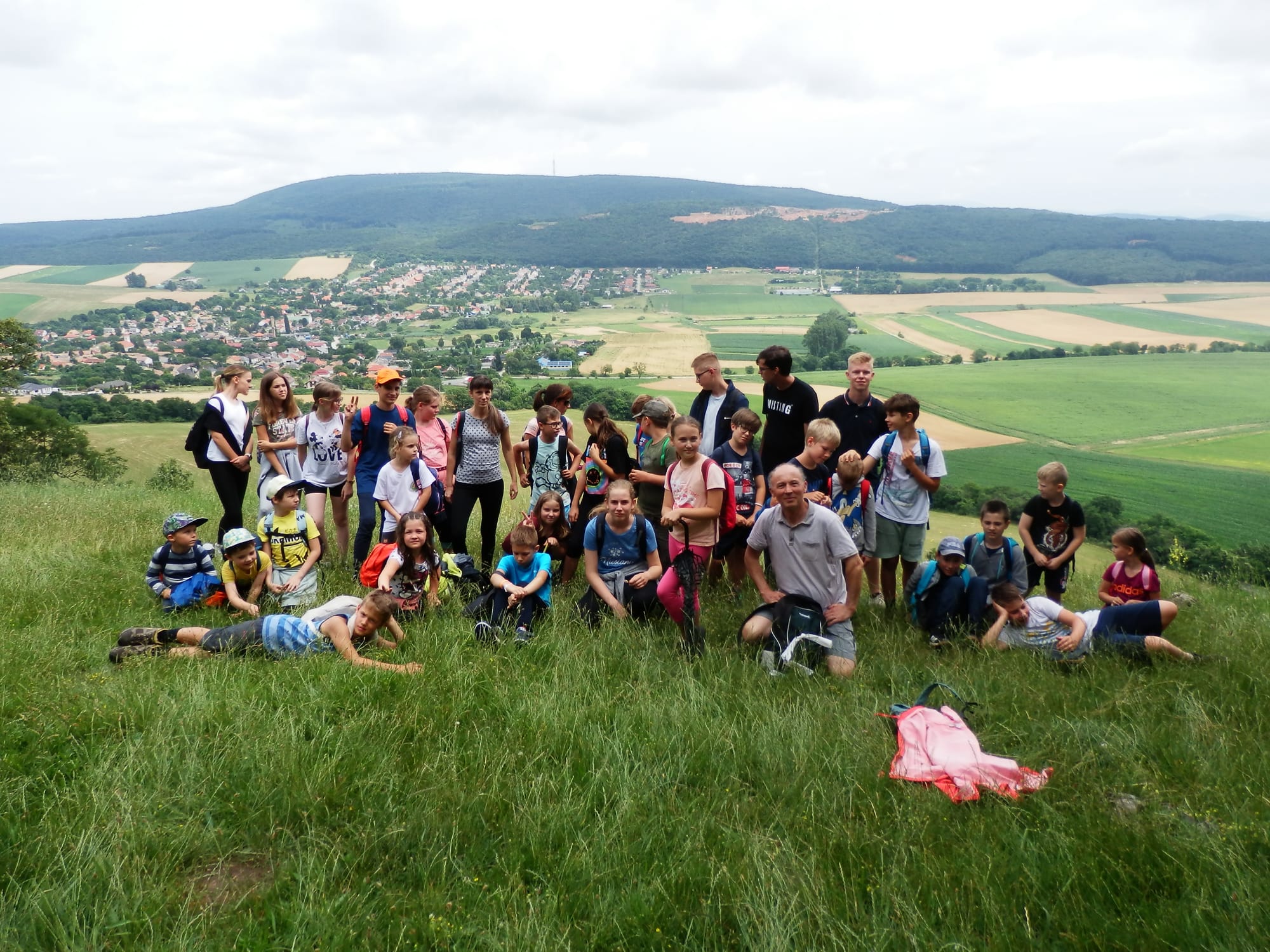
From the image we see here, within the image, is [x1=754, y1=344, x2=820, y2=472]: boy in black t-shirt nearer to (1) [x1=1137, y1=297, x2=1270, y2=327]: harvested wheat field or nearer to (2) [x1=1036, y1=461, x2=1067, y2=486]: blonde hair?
(2) [x1=1036, y1=461, x2=1067, y2=486]: blonde hair

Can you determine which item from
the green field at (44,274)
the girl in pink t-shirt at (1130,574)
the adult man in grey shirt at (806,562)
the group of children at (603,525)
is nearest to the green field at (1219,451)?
the girl in pink t-shirt at (1130,574)

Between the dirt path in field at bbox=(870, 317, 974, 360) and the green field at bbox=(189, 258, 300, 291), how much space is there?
9784 centimetres

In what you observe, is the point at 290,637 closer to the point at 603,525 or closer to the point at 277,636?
the point at 277,636

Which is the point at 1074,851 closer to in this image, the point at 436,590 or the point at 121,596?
the point at 436,590

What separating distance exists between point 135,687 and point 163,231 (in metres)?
229

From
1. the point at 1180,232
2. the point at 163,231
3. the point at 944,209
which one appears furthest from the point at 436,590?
the point at 163,231

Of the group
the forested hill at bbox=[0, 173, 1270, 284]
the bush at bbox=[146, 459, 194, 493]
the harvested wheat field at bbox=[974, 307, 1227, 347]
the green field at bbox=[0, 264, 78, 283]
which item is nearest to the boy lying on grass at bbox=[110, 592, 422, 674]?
the bush at bbox=[146, 459, 194, 493]

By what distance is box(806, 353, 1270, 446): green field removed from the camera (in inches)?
1676

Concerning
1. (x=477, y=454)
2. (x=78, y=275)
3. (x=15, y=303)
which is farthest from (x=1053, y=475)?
(x=78, y=275)

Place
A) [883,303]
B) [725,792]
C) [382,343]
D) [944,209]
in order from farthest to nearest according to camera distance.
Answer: [944,209] → [883,303] → [382,343] → [725,792]

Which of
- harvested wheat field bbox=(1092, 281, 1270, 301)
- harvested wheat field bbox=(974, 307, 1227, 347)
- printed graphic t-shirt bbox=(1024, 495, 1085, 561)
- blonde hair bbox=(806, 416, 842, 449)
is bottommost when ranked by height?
harvested wheat field bbox=(974, 307, 1227, 347)

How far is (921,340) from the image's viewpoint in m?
63.5

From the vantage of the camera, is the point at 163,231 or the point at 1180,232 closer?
the point at 1180,232

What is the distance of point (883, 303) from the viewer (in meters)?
81.8
